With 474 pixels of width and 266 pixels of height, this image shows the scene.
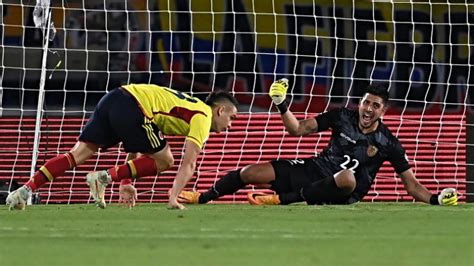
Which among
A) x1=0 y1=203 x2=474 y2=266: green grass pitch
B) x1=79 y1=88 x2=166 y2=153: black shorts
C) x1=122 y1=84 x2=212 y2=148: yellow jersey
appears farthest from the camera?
x1=79 y1=88 x2=166 y2=153: black shorts

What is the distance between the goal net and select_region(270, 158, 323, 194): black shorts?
379cm

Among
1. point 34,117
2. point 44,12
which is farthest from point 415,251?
point 34,117

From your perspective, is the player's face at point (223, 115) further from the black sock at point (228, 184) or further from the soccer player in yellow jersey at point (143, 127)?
the black sock at point (228, 184)

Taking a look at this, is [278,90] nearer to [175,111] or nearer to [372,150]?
[372,150]

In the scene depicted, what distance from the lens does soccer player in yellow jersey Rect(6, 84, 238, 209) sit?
9.97 m

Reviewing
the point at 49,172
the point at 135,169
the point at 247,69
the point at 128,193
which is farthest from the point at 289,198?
the point at 247,69

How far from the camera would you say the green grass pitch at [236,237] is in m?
5.86

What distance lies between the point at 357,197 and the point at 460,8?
569cm

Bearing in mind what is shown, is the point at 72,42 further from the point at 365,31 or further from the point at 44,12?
the point at 365,31

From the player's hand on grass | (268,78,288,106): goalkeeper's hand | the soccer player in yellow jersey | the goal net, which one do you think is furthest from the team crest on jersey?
the goal net

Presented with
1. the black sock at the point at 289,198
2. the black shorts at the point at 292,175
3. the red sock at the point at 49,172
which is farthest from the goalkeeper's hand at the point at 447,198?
the red sock at the point at 49,172

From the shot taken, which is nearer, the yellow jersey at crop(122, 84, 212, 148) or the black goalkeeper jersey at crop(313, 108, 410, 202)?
the yellow jersey at crop(122, 84, 212, 148)

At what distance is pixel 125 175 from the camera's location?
10.3 m

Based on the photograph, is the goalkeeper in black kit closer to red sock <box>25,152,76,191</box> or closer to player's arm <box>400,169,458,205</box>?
player's arm <box>400,169,458,205</box>
